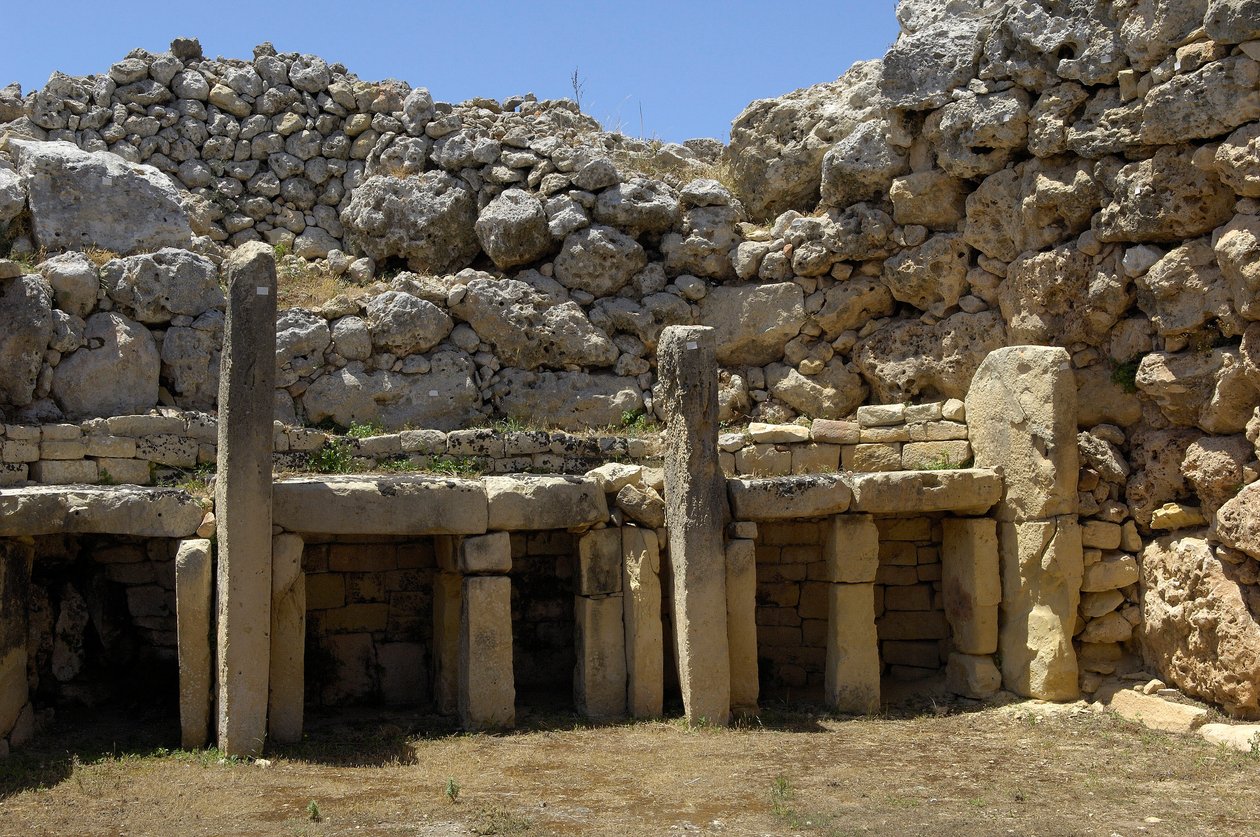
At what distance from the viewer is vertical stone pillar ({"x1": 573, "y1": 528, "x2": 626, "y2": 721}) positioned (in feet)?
32.1

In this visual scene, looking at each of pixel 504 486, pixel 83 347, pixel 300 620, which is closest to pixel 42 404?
pixel 83 347

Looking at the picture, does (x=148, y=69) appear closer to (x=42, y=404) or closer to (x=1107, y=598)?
(x=42, y=404)

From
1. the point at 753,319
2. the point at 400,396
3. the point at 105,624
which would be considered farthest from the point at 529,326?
the point at 105,624

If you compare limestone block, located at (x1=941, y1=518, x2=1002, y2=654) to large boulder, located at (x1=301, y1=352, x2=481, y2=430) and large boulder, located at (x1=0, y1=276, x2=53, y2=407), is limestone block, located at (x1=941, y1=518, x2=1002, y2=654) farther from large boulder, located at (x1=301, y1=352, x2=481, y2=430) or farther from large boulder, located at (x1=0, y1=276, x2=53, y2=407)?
large boulder, located at (x1=0, y1=276, x2=53, y2=407)

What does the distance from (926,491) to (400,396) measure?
212 inches

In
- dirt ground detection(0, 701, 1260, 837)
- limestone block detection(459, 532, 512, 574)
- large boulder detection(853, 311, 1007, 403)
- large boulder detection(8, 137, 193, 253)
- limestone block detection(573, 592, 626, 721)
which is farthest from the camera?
large boulder detection(8, 137, 193, 253)

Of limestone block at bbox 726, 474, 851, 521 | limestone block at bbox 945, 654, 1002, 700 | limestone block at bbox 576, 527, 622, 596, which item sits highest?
limestone block at bbox 726, 474, 851, 521

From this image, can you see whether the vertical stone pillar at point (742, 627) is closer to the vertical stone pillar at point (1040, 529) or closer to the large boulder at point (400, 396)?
the vertical stone pillar at point (1040, 529)

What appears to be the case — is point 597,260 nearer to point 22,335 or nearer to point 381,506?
point 381,506

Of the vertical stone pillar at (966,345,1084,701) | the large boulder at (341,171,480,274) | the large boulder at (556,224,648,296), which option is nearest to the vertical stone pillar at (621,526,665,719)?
the vertical stone pillar at (966,345,1084,701)

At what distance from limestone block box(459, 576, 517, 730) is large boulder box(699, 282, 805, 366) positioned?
15.3 ft

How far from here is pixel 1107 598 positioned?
34.9ft

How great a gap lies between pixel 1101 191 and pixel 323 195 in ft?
30.0

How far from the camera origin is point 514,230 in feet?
42.7
